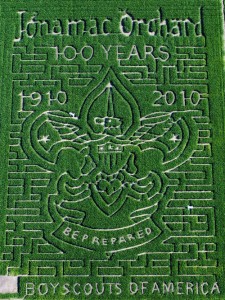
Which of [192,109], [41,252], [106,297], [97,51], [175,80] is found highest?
[97,51]

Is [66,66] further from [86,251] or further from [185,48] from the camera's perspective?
[86,251]

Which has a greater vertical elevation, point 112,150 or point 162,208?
point 112,150

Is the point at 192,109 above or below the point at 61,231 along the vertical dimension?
above

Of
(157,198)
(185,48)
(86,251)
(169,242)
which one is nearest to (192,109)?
(185,48)

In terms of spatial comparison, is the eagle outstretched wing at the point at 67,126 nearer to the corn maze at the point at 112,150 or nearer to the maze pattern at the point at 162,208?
the corn maze at the point at 112,150

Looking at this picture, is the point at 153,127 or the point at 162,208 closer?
the point at 162,208

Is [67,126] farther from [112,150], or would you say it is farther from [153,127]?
[153,127]

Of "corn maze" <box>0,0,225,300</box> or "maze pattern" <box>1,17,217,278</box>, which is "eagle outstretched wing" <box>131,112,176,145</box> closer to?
"corn maze" <box>0,0,225,300</box>

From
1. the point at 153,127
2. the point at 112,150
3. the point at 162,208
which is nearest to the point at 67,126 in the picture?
the point at 112,150
